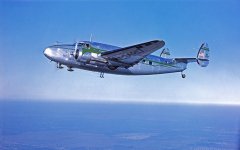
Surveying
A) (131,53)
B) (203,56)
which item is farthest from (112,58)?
(203,56)

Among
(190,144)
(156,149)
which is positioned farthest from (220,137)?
(156,149)

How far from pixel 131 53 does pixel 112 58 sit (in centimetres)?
27

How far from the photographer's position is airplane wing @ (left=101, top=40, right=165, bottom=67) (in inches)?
163

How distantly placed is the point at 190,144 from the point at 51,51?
1708cm

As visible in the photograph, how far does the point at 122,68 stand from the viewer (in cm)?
470

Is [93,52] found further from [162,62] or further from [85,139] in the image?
[85,139]

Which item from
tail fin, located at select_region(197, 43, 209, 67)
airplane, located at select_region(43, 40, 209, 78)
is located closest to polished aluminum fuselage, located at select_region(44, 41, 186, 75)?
airplane, located at select_region(43, 40, 209, 78)

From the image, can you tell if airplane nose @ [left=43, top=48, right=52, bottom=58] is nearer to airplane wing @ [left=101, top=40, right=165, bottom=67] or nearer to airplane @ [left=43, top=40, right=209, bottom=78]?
airplane @ [left=43, top=40, right=209, bottom=78]

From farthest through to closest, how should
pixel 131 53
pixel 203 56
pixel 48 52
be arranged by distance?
pixel 203 56
pixel 131 53
pixel 48 52

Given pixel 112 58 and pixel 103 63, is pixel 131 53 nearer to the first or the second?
pixel 112 58

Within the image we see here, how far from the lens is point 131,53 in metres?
4.39

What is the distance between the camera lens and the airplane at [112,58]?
168 inches

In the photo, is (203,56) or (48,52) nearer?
(48,52)

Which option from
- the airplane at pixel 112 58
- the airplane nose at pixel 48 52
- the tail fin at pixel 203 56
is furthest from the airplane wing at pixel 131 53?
the tail fin at pixel 203 56
